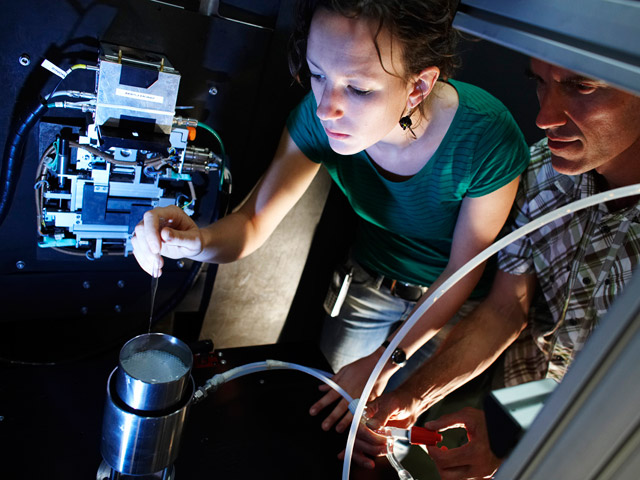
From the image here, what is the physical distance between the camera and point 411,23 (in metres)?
1.01

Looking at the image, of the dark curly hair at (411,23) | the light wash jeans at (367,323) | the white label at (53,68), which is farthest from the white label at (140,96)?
the light wash jeans at (367,323)

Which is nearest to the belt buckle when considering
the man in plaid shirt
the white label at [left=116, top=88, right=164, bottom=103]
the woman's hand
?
the man in plaid shirt

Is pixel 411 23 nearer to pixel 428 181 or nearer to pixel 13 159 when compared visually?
pixel 428 181

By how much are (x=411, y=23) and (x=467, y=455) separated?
2.85 ft

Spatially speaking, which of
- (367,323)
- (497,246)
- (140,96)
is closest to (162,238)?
(140,96)

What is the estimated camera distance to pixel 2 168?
1202mm

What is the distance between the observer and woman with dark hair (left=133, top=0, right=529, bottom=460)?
1013 millimetres

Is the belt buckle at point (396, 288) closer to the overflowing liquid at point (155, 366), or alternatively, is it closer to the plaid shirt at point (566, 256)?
the plaid shirt at point (566, 256)

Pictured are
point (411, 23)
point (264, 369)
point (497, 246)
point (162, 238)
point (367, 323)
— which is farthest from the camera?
point (367, 323)

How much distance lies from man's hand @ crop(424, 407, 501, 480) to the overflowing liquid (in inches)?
22.5

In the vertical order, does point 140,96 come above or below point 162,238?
above

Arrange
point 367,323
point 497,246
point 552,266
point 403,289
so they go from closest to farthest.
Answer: point 497,246 → point 552,266 → point 403,289 → point 367,323

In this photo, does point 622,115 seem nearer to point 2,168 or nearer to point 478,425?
point 478,425

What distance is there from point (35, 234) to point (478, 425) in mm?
1141
